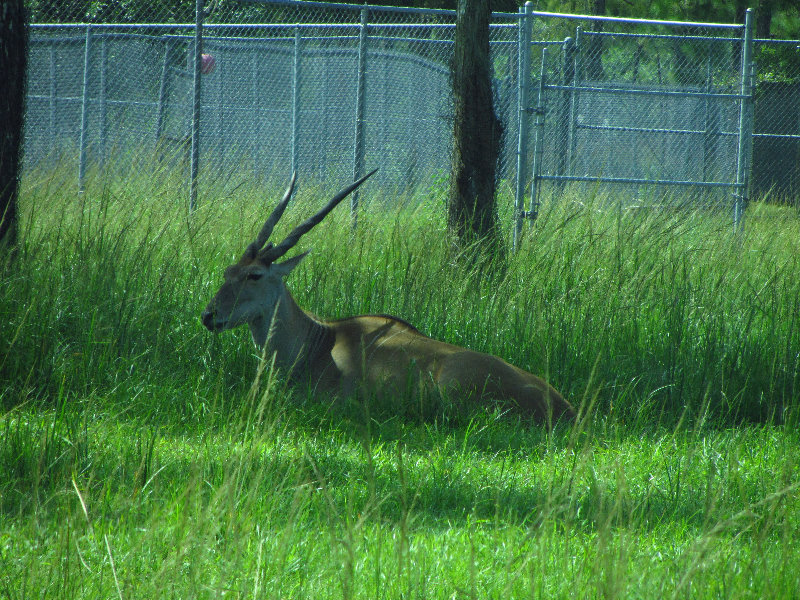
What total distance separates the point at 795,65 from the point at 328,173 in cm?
1678

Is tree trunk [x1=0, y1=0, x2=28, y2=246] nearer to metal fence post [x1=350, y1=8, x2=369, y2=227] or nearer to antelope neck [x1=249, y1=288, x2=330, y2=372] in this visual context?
antelope neck [x1=249, y1=288, x2=330, y2=372]

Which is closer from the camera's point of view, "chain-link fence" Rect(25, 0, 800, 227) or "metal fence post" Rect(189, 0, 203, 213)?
"metal fence post" Rect(189, 0, 203, 213)

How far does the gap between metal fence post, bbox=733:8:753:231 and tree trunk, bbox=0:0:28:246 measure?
7.27 m

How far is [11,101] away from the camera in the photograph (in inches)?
231

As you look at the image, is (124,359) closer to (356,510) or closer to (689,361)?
(356,510)

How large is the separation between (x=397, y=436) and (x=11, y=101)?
3.49 m

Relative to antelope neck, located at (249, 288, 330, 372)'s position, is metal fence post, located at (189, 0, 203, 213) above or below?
above

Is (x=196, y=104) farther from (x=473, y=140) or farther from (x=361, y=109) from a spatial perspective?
(x=473, y=140)

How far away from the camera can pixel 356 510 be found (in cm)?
352

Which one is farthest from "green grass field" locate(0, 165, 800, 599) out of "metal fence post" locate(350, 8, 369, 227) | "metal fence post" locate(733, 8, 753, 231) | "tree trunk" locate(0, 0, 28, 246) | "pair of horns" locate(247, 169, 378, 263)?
"metal fence post" locate(733, 8, 753, 231)

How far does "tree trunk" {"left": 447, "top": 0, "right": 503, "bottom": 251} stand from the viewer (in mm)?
7973

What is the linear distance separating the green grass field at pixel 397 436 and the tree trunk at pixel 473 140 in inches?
20.7

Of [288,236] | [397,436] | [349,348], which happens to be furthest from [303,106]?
[397,436]

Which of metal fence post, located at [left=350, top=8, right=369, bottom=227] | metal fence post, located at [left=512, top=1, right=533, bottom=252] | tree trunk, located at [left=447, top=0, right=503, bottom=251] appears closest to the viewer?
tree trunk, located at [left=447, top=0, right=503, bottom=251]
